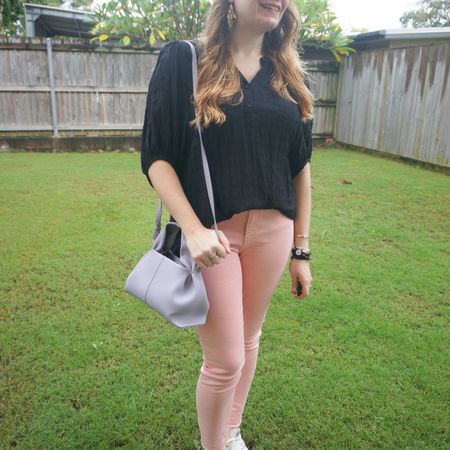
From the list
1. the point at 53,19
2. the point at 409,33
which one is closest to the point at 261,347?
the point at 409,33

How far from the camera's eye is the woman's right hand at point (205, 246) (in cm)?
127

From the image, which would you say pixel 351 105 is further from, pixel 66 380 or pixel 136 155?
pixel 66 380

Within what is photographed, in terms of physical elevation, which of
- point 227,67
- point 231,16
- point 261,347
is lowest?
point 261,347

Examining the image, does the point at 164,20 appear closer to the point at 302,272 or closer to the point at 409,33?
the point at 409,33

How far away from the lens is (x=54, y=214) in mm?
4805

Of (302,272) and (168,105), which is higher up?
(168,105)

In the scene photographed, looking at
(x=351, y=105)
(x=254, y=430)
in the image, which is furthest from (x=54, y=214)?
(x=351, y=105)

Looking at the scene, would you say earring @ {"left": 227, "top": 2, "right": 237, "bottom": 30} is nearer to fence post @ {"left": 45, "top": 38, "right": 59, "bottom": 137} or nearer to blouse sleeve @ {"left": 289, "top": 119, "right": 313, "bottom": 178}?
blouse sleeve @ {"left": 289, "top": 119, "right": 313, "bottom": 178}

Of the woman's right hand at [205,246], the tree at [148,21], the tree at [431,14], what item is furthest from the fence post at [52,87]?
the tree at [431,14]

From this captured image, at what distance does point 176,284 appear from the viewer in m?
1.33

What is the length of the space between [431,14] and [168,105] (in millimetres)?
29887

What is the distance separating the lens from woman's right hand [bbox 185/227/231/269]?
1269mm

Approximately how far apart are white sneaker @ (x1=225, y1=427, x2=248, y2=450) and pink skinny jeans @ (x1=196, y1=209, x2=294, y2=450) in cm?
16

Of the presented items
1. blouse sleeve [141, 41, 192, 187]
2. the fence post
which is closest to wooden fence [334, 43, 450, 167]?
the fence post
